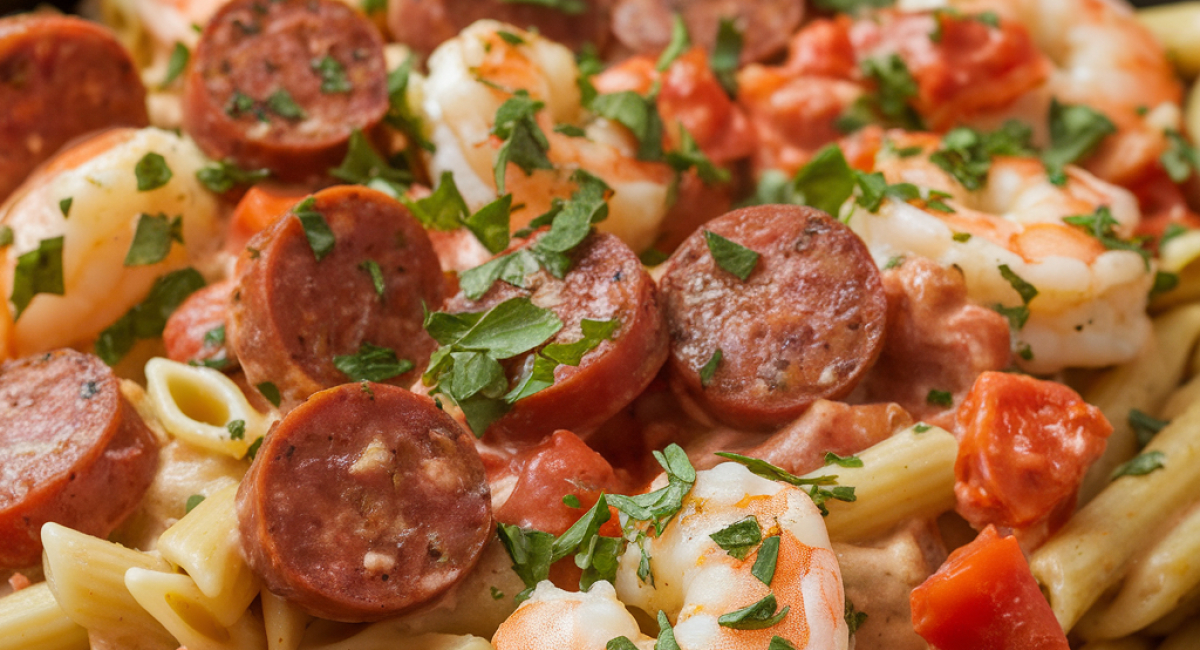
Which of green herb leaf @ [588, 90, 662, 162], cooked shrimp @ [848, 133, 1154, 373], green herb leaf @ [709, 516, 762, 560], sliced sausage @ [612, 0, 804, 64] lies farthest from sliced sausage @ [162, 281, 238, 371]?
sliced sausage @ [612, 0, 804, 64]

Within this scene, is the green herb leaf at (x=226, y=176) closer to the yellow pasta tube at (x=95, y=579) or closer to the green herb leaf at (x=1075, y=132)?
the yellow pasta tube at (x=95, y=579)

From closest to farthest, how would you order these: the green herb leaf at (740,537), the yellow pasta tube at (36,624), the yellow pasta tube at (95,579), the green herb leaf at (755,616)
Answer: the green herb leaf at (755,616) → the green herb leaf at (740,537) → the yellow pasta tube at (95,579) → the yellow pasta tube at (36,624)

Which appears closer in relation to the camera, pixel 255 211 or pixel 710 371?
pixel 710 371

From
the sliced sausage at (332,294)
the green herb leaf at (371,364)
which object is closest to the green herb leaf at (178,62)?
the sliced sausage at (332,294)

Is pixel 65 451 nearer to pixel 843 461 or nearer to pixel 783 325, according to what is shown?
pixel 783 325

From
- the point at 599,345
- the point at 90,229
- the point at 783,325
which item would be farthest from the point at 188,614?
the point at 783,325

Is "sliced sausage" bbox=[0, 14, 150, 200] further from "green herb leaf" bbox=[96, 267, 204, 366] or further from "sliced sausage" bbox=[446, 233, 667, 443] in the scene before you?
"sliced sausage" bbox=[446, 233, 667, 443]

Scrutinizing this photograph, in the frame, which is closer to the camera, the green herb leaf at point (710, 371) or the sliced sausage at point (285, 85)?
the green herb leaf at point (710, 371)

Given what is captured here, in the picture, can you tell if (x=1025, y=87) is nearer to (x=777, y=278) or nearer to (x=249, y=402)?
(x=777, y=278)
